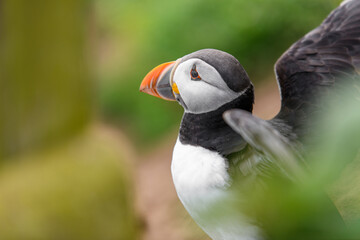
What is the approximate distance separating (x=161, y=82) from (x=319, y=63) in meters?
0.26

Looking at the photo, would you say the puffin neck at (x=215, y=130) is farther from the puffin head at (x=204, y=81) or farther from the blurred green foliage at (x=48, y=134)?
the blurred green foliage at (x=48, y=134)

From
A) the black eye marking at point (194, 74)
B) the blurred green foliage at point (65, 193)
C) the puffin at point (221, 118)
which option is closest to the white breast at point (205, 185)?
the puffin at point (221, 118)

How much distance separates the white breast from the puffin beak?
8cm

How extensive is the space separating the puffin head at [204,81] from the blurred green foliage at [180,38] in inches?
34.7

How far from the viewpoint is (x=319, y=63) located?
79 centimetres

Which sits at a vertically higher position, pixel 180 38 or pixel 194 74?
pixel 194 74

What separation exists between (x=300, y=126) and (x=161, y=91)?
0.20m

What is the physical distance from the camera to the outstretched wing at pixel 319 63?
74cm

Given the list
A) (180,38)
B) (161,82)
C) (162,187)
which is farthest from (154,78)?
(162,187)

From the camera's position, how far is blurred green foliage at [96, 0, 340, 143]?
6.51ft

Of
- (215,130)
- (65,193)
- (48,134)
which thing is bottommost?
(65,193)

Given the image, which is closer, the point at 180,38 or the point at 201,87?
the point at 201,87

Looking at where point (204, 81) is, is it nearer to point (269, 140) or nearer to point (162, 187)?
point (269, 140)

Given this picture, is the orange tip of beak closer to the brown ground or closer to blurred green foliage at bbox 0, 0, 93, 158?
blurred green foliage at bbox 0, 0, 93, 158
